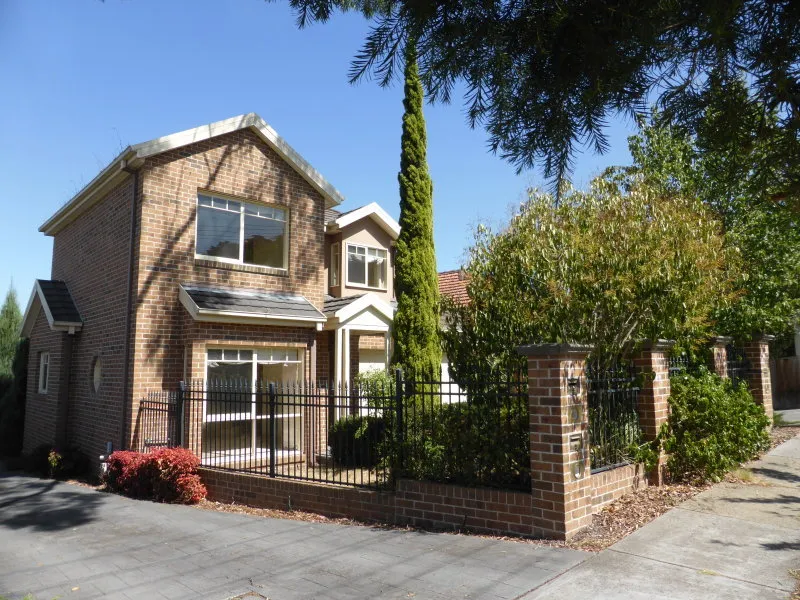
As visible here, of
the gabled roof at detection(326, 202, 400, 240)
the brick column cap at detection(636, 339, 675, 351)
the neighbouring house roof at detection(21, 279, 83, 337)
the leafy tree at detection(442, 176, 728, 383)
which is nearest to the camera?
the leafy tree at detection(442, 176, 728, 383)

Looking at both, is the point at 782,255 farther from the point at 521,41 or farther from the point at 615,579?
the point at 521,41

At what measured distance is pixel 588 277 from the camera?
7137 mm

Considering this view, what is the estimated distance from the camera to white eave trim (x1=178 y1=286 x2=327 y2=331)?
10.9 meters

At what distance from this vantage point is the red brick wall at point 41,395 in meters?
13.7

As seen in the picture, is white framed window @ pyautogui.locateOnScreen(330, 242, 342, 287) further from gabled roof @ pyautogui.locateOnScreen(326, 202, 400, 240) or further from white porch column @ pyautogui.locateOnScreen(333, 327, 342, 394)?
white porch column @ pyautogui.locateOnScreen(333, 327, 342, 394)

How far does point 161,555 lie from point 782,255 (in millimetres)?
11727

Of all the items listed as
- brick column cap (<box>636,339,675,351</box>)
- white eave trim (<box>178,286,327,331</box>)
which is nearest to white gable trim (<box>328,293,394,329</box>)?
white eave trim (<box>178,286,327,331</box>)

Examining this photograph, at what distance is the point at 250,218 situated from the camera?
12938mm

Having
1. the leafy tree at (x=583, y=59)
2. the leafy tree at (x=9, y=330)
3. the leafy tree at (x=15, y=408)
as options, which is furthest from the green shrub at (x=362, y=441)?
the leafy tree at (x=9, y=330)

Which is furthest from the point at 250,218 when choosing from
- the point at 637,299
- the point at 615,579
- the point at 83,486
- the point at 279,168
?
the point at 615,579

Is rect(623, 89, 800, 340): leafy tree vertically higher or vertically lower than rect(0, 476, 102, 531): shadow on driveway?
higher

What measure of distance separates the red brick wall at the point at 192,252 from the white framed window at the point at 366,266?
4.08 meters

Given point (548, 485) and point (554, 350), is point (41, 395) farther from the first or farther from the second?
point (554, 350)

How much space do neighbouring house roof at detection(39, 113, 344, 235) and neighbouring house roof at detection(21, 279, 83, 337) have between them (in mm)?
1706
